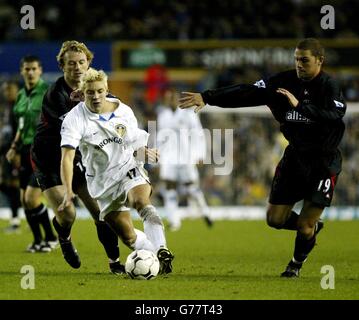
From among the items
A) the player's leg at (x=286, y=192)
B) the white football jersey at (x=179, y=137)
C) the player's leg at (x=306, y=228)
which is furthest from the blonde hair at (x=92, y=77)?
the white football jersey at (x=179, y=137)

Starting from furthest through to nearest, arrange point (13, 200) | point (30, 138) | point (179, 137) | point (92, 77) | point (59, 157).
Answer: point (179, 137), point (13, 200), point (30, 138), point (59, 157), point (92, 77)

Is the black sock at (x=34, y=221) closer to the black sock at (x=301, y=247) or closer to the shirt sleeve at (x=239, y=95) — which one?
the shirt sleeve at (x=239, y=95)

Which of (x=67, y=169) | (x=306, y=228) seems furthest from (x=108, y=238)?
(x=306, y=228)

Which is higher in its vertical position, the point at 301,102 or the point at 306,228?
the point at 301,102

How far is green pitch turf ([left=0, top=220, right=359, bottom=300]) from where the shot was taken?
823 cm

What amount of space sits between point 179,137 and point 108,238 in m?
8.52

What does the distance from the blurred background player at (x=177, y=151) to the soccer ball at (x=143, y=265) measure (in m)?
8.20

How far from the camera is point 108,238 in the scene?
9539mm

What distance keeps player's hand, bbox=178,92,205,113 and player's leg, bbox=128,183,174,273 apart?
92 cm

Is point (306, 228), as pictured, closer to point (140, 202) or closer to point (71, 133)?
point (140, 202)

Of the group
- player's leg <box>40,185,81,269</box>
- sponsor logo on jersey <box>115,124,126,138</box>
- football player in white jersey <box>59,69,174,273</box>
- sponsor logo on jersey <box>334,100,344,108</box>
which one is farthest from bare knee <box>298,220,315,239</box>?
player's leg <box>40,185,81,269</box>

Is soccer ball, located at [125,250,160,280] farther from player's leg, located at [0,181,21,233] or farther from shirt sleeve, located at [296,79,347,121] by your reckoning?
player's leg, located at [0,181,21,233]
